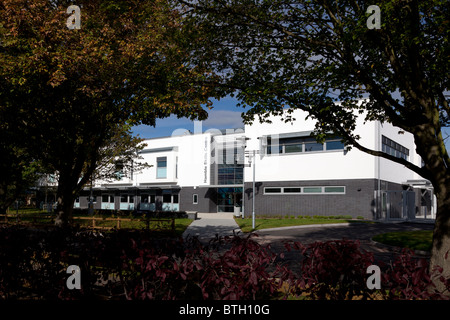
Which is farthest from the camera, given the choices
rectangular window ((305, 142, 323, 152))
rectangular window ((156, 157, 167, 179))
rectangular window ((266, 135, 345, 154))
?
rectangular window ((156, 157, 167, 179))

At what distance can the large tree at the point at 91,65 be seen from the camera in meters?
9.38

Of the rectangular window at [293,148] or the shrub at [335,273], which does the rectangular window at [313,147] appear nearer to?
the rectangular window at [293,148]

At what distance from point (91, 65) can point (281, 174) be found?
25.0 meters

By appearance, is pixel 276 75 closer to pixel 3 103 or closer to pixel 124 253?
pixel 124 253

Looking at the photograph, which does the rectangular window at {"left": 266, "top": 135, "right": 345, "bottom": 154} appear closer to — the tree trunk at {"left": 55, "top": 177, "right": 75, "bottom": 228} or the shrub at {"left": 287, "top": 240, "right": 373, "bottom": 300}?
the tree trunk at {"left": 55, "top": 177, "right": 75, "bottom": 228}

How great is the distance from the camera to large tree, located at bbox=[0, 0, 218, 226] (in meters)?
9.38

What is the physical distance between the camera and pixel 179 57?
9227 millimetres

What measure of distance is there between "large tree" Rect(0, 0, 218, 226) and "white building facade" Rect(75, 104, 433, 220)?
13.4 meters

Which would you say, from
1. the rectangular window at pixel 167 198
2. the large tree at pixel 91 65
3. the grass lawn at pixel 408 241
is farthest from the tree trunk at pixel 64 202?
the rectangular window at pixel 167 198

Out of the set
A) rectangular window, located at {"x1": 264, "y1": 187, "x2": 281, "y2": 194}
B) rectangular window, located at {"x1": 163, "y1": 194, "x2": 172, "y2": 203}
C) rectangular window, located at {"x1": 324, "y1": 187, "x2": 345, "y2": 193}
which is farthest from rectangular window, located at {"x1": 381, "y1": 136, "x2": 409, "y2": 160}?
rectangular window, located at {"x1": 163, "y1": 194, "x2": 172, "y2": 203}

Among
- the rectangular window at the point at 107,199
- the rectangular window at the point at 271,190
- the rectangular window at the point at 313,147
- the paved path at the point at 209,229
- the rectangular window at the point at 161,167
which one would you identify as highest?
the rectangular window at the point at 313,147

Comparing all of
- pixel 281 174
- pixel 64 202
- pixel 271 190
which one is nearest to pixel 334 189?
pixel 281 174

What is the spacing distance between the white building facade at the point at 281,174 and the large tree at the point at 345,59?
13.5m

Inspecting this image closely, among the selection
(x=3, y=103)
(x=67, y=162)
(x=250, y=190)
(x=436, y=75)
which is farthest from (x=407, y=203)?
(x=3, y=103)
